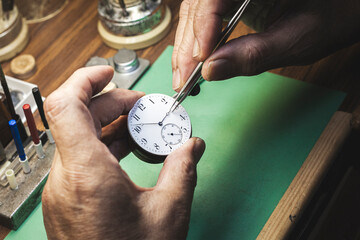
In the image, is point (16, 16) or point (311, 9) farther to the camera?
point (16, 16)

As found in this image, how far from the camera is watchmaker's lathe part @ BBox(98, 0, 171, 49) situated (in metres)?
1.31

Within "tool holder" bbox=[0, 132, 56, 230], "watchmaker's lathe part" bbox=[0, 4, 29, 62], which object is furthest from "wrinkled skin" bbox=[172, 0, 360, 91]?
"watchmaker's lathe part" bbox=[0, 4, 29, 62]

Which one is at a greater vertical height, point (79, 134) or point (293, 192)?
point (79, 134)

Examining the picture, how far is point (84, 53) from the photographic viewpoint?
1340 mm

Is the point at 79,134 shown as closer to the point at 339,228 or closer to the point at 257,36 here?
the point at 257,36

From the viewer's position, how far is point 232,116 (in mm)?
1155

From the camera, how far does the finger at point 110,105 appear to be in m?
0.89

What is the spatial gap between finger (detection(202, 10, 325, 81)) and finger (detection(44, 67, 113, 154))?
29 centimetres

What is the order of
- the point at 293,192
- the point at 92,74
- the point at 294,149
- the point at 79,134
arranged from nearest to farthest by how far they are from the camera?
1. the point at 79,134
2. the point at 92,74
3. the point at 293,192
4. the point at 294,149

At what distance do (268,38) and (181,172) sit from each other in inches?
16.6

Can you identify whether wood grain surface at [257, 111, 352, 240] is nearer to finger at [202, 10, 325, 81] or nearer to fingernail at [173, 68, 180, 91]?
finger at [202, 10, 325, 81]

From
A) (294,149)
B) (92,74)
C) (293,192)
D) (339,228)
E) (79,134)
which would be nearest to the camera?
(79,134)

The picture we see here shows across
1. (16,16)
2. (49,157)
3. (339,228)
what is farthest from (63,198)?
(339,228)

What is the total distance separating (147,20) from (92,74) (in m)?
0.55
